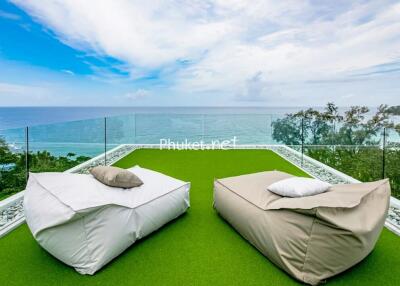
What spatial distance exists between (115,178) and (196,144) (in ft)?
16.6

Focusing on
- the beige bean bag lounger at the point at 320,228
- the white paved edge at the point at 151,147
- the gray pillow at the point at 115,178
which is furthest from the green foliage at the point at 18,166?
the beige bean bag lounger at the point at 320,228

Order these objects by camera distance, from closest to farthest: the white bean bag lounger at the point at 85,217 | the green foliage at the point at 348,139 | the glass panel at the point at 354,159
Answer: the white bean bag lounger at the point at 85,217 < the green foliage at the point at 348,139 < the glass panel at the point at 354,159

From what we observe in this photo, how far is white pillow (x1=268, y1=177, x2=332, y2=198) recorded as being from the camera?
6.24ft

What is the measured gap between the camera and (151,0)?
5406mm

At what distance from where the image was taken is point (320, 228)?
1.53 m

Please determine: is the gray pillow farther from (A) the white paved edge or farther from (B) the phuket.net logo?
(B) the phuket.net logo

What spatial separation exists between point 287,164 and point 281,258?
3.63 m

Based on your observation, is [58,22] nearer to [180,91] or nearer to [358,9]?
[180,91]

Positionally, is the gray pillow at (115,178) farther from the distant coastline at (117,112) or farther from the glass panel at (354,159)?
the glass panel at (354,159)

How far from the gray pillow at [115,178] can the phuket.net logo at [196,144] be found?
475cm

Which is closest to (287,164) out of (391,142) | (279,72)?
(391,142)

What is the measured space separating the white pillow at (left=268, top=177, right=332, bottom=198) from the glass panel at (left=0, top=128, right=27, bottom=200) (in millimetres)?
3308

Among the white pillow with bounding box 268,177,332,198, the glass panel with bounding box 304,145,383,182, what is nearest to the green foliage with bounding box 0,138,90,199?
the white pillow with bounding box 268,177,332,198

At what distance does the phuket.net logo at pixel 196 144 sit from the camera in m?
7.16
